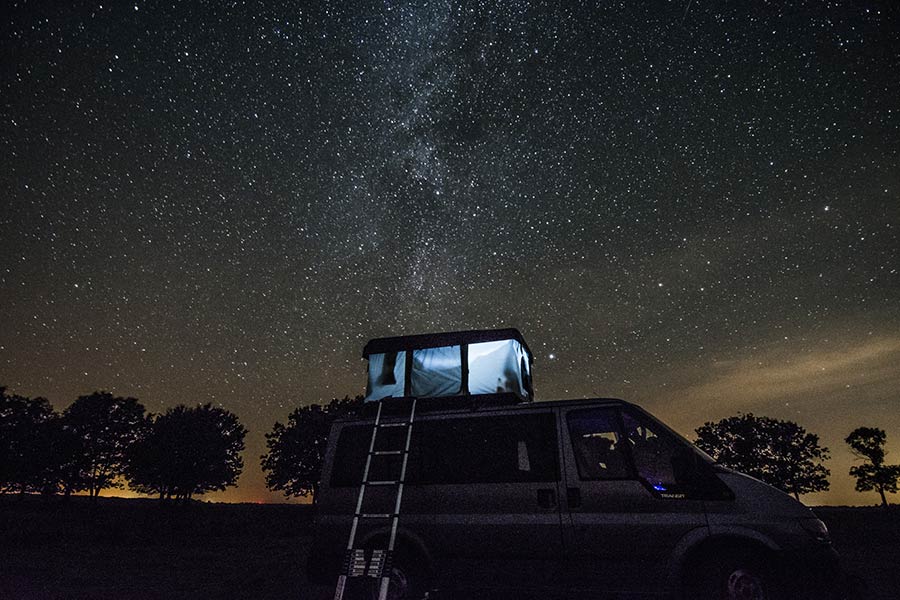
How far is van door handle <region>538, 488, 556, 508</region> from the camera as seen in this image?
4980 millimetres

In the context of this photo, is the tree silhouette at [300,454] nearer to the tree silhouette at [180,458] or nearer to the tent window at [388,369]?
the tree silhouette at [180,458]

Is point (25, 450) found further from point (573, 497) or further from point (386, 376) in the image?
point (573, 497)

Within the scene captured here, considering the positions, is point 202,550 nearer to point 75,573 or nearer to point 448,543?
point 75,573

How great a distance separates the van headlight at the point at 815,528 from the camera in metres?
4.42

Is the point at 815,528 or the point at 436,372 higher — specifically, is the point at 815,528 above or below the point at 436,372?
below

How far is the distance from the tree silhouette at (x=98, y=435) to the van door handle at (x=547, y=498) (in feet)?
167

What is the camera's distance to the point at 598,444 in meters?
5.28

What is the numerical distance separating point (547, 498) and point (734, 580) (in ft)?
6.24

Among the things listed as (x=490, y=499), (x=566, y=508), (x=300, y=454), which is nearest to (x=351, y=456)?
(x=490, y=499)

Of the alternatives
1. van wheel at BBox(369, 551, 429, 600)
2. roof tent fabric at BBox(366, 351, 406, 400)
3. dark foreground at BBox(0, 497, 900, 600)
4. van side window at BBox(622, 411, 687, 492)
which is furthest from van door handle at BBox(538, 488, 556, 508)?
dark foreground at BBox(0, 497, 900, 600)

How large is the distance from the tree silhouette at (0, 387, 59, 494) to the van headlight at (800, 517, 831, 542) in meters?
54.9

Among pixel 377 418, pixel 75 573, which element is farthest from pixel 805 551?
pixel 75 573

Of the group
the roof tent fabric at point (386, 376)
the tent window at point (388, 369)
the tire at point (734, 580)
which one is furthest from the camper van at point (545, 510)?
the tent window at point (388, 369)

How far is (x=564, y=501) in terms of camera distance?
16.3ft
